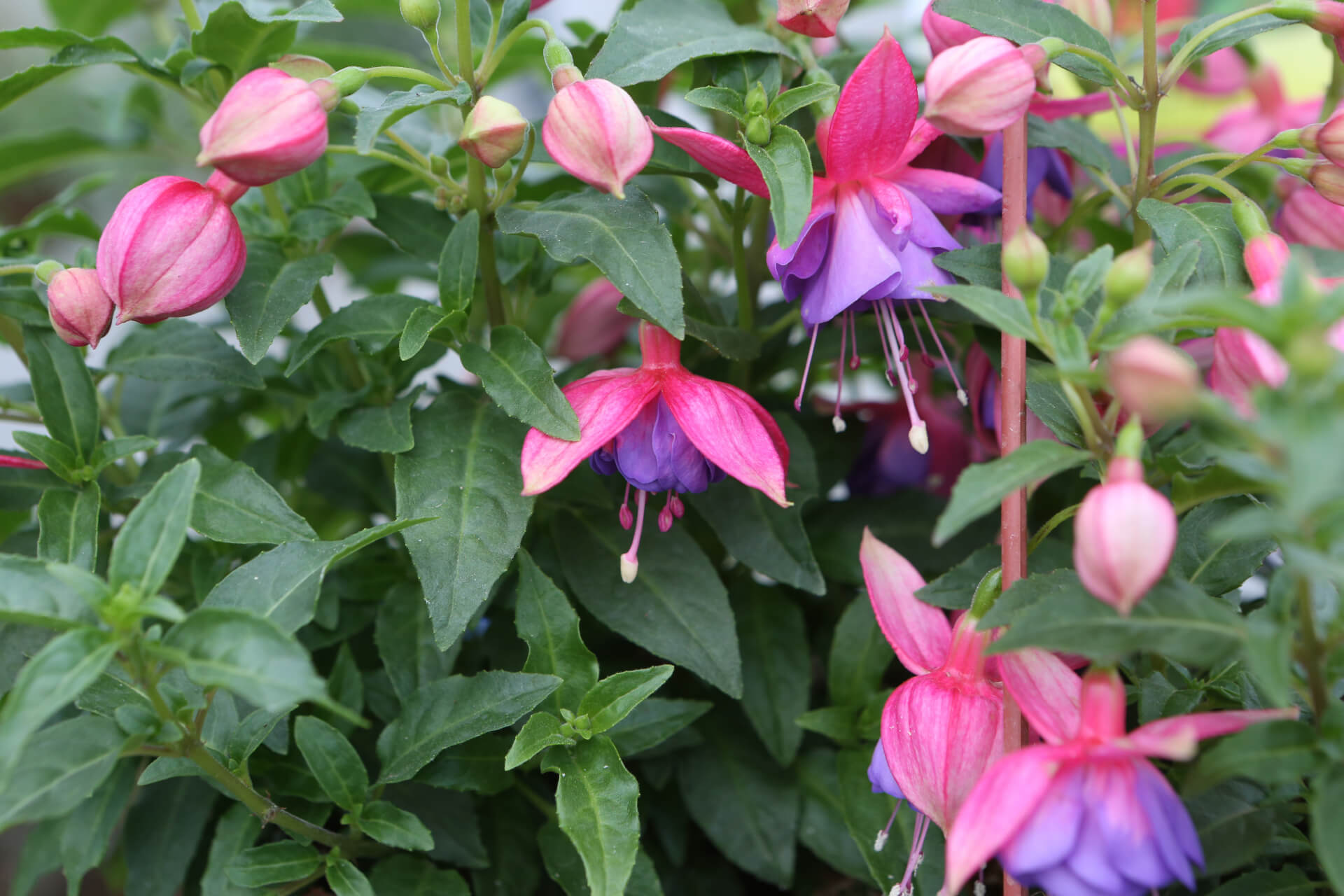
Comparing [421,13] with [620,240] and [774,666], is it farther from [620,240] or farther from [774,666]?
[774,666]

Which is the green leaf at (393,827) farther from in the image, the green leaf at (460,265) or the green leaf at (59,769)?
the green leaf at (460,265)

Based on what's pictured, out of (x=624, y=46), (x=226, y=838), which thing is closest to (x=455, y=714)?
(x=226, y=838)

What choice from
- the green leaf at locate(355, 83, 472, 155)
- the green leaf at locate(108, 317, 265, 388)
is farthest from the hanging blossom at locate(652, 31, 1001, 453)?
the green leaf at locate(108, 317, 265, 388)

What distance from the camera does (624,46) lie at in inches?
22.6

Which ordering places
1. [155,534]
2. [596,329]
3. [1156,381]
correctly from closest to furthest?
[1156,381] → [155,534] → [596,329]

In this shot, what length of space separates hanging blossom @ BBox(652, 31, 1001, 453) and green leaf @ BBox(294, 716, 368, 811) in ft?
1.12

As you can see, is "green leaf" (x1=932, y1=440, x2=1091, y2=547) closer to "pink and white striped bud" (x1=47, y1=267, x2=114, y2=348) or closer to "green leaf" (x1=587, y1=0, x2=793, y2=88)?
"green leaf" (x1=587, y1=0, x2=793, y2=88)

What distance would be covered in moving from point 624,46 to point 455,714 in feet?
1.24

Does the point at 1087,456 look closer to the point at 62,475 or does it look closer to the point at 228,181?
the point at 228,181

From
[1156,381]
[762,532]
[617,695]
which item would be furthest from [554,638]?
[1156,381]

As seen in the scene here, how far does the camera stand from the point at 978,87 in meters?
0.48

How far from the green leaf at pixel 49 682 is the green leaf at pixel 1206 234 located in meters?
0.52

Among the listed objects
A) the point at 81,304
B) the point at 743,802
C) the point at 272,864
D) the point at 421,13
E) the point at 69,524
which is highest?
the point at 421,13

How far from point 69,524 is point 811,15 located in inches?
20.0
